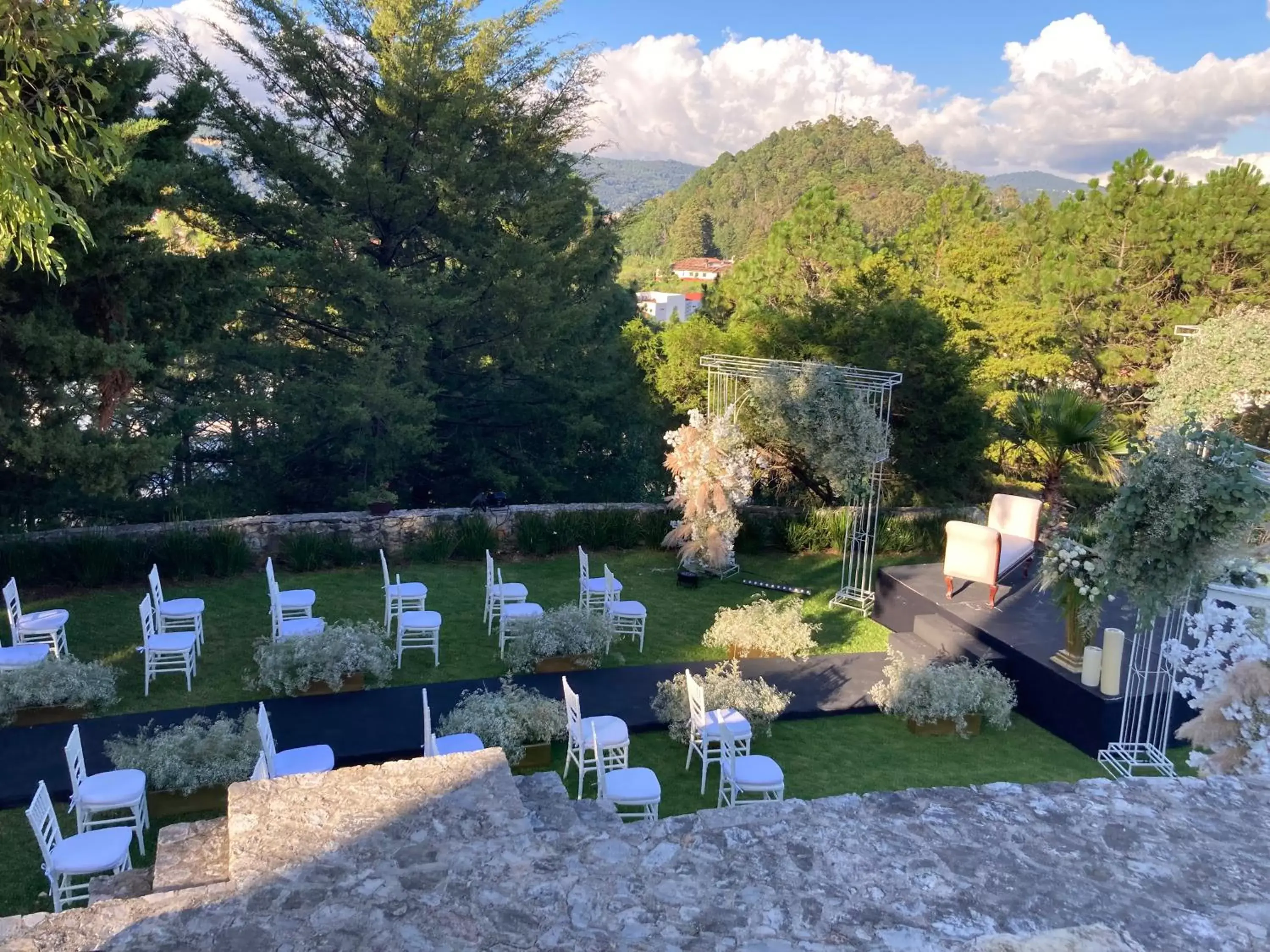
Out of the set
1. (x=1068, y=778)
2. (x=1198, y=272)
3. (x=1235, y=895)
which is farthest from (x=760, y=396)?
(x=1198, y=272)

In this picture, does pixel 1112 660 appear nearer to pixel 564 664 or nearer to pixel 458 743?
pixel 564 664

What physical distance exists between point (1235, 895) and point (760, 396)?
8.49m

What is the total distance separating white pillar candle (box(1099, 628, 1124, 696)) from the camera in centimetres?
693

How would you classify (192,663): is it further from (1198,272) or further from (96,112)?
(1198,272)

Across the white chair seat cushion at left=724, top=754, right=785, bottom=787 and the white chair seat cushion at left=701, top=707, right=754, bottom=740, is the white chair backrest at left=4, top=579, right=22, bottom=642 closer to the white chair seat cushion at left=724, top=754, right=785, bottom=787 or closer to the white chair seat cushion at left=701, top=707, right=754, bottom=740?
the white chair seat cushion at left=701, top=707, right=754, bottom=740

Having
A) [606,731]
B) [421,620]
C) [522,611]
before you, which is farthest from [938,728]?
[421,620]

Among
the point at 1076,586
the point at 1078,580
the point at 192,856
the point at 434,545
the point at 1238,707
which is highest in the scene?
the point at 1238,707

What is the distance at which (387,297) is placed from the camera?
14.1 meters

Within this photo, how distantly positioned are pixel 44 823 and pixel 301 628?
324 centimetres

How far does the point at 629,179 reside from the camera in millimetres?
117938

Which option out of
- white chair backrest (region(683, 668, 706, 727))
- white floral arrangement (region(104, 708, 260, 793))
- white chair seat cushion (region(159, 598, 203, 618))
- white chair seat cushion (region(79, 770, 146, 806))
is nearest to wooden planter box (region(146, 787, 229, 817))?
white floral arrangement (region(104, 708, 260, 793))

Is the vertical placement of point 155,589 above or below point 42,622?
above

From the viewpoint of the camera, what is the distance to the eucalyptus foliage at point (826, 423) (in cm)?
1028

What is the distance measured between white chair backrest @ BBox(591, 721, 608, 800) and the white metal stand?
3.75m
